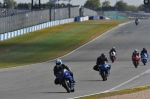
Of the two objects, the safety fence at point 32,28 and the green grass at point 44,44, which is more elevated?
the safety fence at point 32,28

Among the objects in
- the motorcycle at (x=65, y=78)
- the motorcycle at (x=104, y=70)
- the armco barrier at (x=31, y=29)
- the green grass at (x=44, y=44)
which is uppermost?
the motorcycle at (x=65, y=78)

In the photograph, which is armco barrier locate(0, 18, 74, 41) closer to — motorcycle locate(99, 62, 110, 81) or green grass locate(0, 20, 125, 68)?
green grass locate(0, 20, 125, 68)

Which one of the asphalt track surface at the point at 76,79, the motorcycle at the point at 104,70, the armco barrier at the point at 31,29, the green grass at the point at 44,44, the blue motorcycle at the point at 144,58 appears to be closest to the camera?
the asphalt track surface at the point at 76,79

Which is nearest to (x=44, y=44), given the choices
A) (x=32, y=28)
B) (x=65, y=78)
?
(x=32, y=28)

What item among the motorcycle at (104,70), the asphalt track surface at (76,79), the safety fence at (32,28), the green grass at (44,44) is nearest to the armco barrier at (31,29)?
the safety fence at (32,28)

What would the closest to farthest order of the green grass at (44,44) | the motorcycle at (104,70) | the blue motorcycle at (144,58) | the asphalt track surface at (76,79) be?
the asphalt track surface at (76,79) < the motorcycle at (104,70) < the blue motorcycle at (144,58) < the green grass at (44,44)

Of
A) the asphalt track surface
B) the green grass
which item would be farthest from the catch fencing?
the asphalt track surface

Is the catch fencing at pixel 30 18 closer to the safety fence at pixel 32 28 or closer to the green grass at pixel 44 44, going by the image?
the safety fence at pixel 32 28

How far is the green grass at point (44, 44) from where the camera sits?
52125 mm

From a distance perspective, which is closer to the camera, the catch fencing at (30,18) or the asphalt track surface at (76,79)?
the asphalt track surface at (76,79)

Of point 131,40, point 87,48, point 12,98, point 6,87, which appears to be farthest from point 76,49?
point 12,98

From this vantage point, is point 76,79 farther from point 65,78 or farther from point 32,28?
point 32,28

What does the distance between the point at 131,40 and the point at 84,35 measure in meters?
8.06

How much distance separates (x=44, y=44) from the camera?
66125 millimetres
